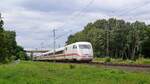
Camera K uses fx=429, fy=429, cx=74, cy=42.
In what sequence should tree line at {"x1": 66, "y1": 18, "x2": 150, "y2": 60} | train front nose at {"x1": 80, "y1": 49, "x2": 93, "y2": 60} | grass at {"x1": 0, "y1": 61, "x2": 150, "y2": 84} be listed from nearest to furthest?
grass at {"x1": 0, "y1": 61, "x2": 150, "y2": 84} < train front nose at {"x1": 80, "y1": 49, "x2": 93, "y2": 60} < tree line at {"x1": 66, "y1": 18, "x2": 150, "y2": 60}

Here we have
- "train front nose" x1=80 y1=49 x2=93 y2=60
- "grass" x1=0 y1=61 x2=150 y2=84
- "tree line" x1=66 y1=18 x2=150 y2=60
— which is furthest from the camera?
"tree line" x1=66 y1=18 x2=150 y2=60

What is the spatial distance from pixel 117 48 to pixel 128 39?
5.17 m

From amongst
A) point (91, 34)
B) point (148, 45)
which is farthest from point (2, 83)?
point (91, 34)

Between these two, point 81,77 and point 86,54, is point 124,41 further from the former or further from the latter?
point 81,77

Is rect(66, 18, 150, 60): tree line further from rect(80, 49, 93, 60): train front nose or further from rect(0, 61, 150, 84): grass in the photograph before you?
rect(0, 61, 150, 84): grass

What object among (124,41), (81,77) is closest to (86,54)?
(81,77)

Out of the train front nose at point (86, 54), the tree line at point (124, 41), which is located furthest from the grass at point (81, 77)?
the tree line at point (124, 41)

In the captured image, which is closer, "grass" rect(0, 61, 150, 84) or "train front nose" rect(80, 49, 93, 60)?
"grass" rect(0, 61, 150, 84)

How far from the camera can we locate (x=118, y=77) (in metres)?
22.2

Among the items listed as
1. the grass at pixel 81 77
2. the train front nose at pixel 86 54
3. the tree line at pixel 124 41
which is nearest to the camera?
the grass at pixel 81 77

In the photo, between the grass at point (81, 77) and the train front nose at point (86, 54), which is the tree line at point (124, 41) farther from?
the grass at point (81, 77)

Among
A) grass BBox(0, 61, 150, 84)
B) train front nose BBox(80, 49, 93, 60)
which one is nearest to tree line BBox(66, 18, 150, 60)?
train front nose BBox(80, 49, 93, 60)

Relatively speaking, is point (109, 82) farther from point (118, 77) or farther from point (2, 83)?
point (2, 83)

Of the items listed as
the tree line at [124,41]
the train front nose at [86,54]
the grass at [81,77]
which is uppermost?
the tree line at [124,41]
